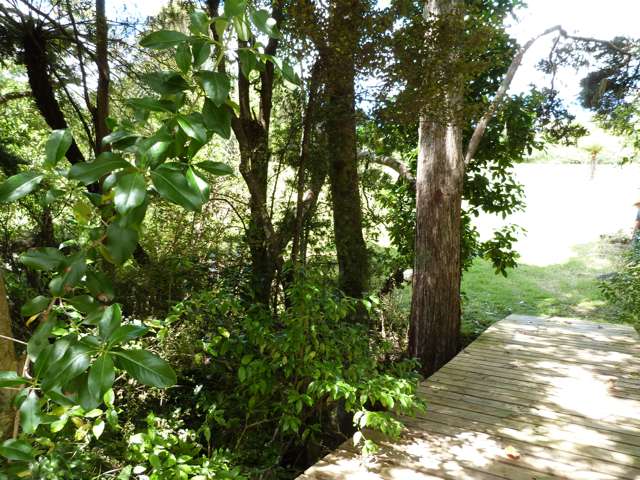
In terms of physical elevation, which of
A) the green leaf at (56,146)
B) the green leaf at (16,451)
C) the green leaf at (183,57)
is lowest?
the green leaf at (16,451)

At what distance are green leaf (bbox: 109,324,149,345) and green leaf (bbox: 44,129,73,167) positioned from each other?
37 centimetres

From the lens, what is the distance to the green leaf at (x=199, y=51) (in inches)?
32.6

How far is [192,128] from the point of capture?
797 millimetres

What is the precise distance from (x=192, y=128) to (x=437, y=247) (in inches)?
167

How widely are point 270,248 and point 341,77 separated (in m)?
1.63

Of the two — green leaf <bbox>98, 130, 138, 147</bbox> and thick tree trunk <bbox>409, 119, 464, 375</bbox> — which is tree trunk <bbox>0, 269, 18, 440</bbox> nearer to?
green leaf <bbox>98, 130, 138, 147</bbox>

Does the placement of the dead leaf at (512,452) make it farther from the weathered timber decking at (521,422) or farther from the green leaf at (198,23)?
the green leaf at (198,23)

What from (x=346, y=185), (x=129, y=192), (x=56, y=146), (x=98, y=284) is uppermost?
(x=346, y=185)

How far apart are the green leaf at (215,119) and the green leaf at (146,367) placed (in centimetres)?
43

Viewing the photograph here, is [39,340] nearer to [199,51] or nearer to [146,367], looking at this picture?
[146,367]

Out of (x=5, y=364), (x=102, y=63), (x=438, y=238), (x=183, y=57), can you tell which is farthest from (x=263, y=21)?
(x=102, y=63)

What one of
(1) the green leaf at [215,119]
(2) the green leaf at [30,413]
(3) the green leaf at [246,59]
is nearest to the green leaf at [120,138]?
(1) the green leaf at [215,119]

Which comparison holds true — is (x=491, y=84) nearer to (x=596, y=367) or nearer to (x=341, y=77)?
(x=341, y=77)

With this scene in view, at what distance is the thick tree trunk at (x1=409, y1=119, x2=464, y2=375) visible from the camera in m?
4.65
